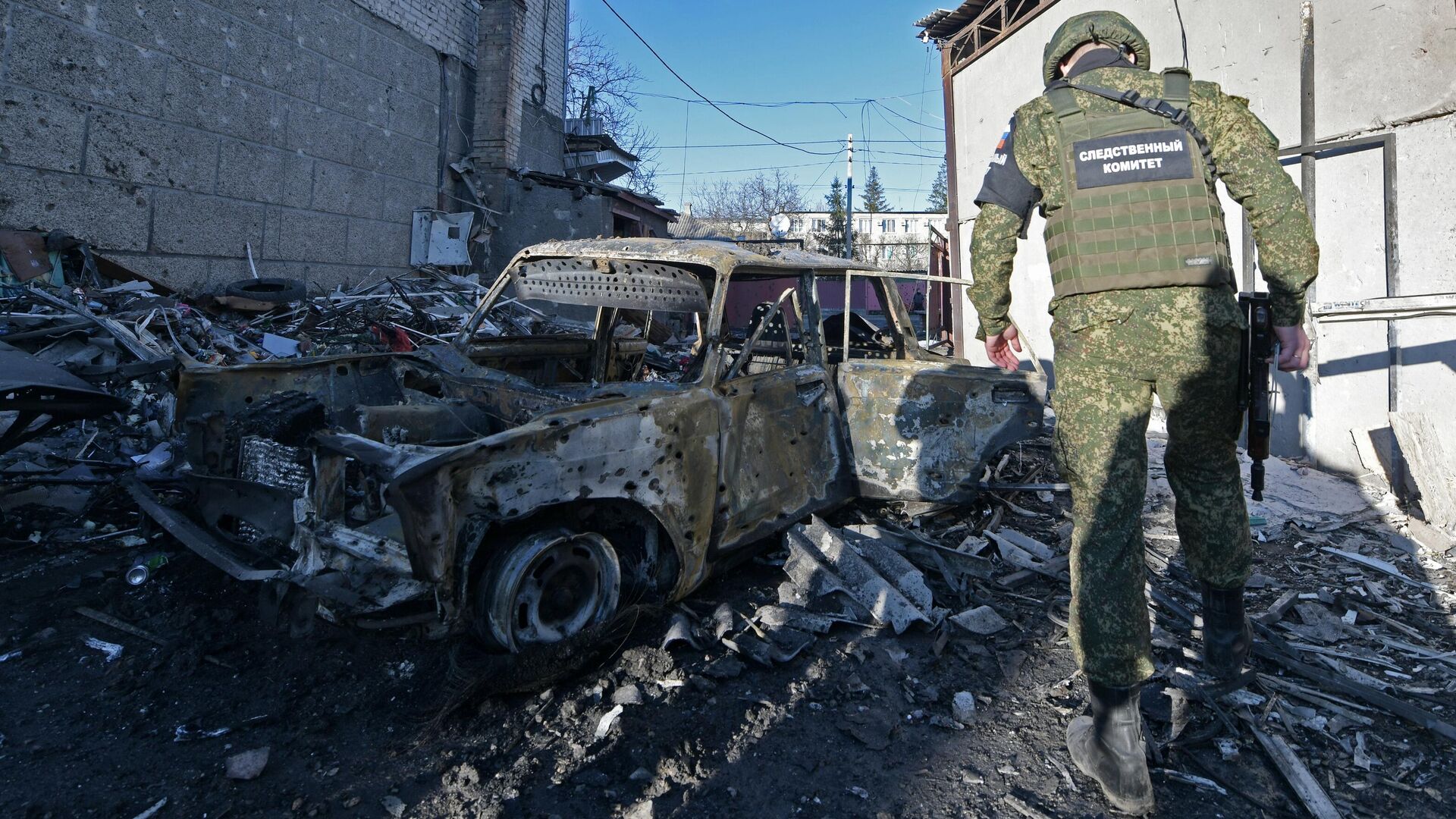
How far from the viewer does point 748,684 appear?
257 centimetres

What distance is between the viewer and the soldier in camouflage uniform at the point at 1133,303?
6.59 feet

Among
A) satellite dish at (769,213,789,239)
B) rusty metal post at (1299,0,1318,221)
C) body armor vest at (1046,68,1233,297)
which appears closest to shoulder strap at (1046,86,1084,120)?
body armor vest at (1046,68,1233,297)

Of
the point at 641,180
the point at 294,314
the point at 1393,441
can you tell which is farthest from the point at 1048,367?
the point at 641,180

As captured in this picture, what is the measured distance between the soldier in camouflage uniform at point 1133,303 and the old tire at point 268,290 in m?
7.34

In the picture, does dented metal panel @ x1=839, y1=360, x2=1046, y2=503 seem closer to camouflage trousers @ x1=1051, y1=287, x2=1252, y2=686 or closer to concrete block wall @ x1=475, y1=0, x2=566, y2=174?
camouflage trousers @ x1=1051, y1=287, x2=1252, y2=686

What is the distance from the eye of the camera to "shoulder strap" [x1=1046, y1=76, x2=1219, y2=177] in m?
2.05

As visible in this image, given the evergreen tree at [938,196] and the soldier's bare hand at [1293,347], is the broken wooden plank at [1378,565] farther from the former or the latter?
the evergreen tree at [938,196]

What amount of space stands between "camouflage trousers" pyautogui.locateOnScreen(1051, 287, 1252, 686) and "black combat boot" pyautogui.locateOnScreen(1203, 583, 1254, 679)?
0.48 meters

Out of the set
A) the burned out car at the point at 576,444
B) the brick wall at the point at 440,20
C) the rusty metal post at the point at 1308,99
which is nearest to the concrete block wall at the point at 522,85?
the brick wall at the point at 440,20

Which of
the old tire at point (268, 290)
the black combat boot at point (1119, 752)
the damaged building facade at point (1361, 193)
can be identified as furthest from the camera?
the old tire at point (268, 290)

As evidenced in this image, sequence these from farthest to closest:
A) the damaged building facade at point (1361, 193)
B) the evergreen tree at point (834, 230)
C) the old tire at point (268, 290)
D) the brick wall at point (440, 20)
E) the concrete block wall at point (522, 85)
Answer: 1. the evergreen tree at point (834, 230)
2. the concrete block wall at point (522, 85)
3. the brick wall at point (440, 20)
4. the old tire at point (268, 290)
5. the damaged building facade at point (1361, 193)

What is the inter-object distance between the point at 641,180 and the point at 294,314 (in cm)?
2272

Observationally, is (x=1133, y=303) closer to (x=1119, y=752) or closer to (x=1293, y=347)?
(x=1293, y=347)

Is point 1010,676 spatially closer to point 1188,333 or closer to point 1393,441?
point 1188,333
